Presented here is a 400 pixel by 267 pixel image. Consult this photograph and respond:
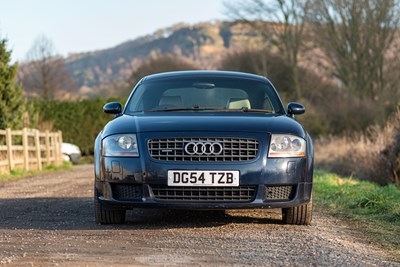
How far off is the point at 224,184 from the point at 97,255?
185 cm

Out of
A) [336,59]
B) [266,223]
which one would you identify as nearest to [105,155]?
[266,223]

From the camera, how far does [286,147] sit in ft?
24.2

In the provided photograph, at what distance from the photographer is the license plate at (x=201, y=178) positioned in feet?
23.2

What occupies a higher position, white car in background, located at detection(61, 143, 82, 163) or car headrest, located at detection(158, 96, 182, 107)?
car headrest, located at detection(158, 96, 182, 107)

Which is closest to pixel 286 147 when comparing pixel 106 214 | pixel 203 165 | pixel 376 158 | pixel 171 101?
pixel 203 165

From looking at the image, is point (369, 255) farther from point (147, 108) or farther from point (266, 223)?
point (147, 108)

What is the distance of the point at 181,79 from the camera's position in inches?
355

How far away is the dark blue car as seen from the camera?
7.12 meters

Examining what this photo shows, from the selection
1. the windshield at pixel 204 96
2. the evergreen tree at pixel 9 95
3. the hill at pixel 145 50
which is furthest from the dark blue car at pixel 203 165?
the hill at pixel 145 50

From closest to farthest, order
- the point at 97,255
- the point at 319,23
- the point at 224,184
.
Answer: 1. the point at 97,255
2. the point at 224,184
3. the point at 319,23

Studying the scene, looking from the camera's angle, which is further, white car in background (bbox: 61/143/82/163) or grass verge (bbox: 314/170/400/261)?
white car in background (bbox: 61/143/82/163)

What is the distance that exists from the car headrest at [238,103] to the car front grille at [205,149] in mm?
1344

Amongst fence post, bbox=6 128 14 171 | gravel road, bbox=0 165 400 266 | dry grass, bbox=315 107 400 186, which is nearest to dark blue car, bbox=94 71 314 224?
gravel road, bbox=0 165 400 266

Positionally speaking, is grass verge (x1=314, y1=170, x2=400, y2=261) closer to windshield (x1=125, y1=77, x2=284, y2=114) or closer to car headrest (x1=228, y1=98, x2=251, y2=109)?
windshield (x1=125, y1=77, x2=284, y2=114)
